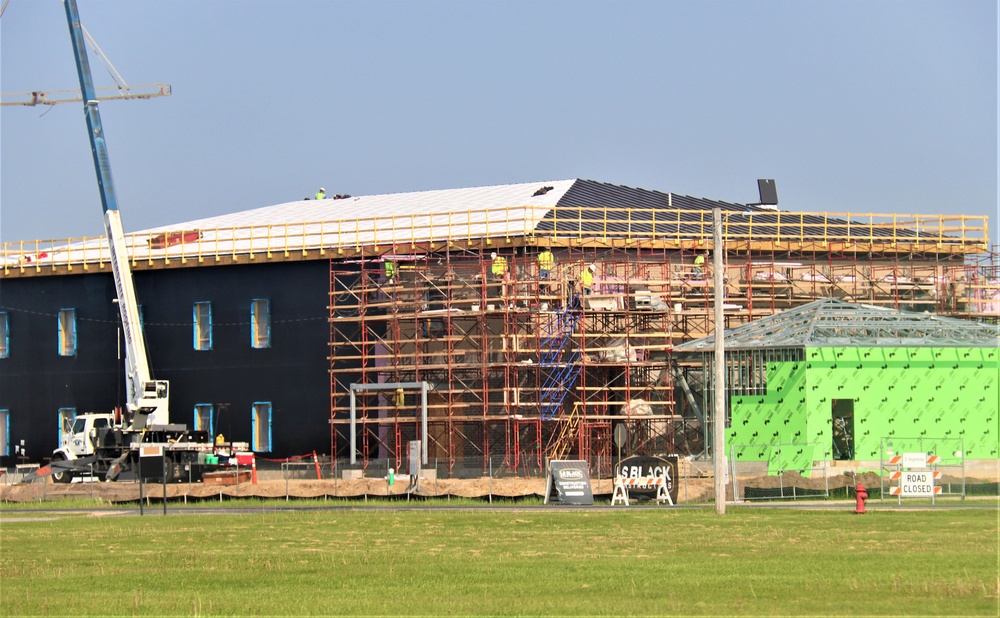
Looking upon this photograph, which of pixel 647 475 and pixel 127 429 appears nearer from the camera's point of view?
pixel 647 475

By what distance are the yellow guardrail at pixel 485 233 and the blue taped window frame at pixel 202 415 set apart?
20.6 ft

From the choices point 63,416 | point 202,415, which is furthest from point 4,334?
point 202,415

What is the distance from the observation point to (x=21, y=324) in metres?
69.3

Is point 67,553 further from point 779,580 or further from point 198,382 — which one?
point 198,382

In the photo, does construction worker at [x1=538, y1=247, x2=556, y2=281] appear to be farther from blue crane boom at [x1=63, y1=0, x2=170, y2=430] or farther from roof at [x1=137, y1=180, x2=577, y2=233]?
blue crane boom at [x1=63, y1=0, x2=170, y2=430]

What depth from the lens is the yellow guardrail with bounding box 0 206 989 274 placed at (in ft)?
196

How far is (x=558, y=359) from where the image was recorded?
2227 inches

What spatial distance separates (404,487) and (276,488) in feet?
13.5

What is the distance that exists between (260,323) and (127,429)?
24.9 feet

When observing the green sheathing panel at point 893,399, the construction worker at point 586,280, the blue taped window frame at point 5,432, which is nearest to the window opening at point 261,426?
the blue taped window frame at point 5,432

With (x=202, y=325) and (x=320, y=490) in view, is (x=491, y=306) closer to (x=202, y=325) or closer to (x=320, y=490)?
(x=320, y=490)

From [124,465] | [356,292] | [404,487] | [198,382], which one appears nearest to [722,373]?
[404,487]

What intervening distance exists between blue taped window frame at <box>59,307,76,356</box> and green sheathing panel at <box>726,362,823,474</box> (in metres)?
31.3

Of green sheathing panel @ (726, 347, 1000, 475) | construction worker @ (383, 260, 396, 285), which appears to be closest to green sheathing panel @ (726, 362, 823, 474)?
green sheathing panel @ (726, 347, 1000, 475)
